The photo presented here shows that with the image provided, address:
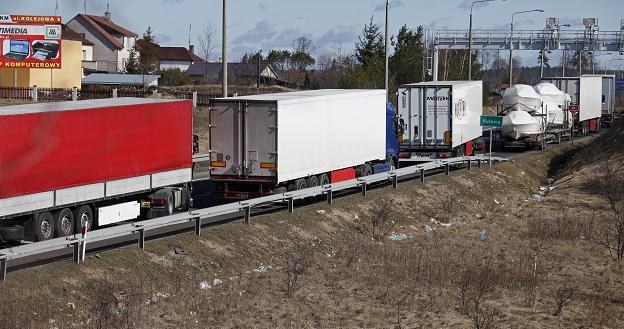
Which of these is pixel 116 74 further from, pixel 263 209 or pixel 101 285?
pixel 101 285

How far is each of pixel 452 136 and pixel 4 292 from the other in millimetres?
29320

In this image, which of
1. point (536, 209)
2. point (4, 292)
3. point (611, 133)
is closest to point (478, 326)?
point (4, 292)

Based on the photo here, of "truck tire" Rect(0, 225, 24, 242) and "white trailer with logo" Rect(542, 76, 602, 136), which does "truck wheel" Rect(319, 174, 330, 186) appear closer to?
"truck tire" Rect(0, 225, 24, 242)

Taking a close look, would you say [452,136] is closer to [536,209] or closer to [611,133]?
[536,209]

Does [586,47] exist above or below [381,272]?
above

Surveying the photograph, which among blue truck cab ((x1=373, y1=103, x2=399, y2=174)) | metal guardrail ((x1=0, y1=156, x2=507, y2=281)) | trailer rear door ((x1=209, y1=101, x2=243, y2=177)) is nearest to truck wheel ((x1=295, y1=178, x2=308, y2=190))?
metal guardrail ((x1=0, y1=156, x2=507, y2=281))

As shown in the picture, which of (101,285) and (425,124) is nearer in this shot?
(101,285)

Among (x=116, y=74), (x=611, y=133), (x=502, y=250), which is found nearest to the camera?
(x=502, y=250)

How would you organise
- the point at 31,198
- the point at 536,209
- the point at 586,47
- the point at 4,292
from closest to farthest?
1. the point at 4,292
2. the point at 31,198
3. the point at 536,209
4. the point at 586,47

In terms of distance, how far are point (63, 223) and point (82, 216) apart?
79 centimetres

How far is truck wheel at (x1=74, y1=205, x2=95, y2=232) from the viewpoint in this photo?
976 inches

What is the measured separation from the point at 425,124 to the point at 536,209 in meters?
9.09

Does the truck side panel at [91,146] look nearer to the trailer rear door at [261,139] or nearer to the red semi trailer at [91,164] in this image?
the red semi trailer at [91,164]

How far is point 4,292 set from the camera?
1767 centimetres
